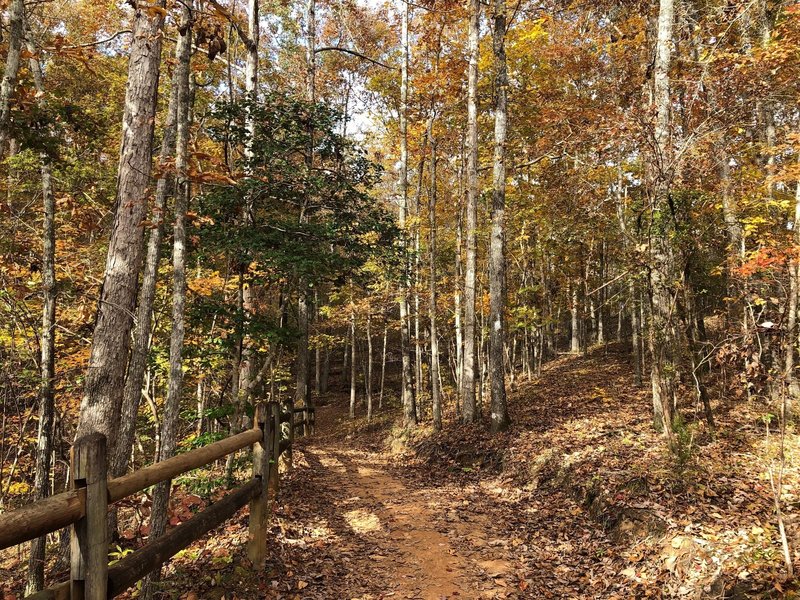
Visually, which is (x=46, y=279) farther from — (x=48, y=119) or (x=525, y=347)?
(x=525, y=347)

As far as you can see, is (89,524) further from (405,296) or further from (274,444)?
(405,296)

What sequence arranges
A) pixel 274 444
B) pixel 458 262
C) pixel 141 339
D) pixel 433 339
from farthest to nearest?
1. pixel 458 262
2. pixel 433 339
3. pixel 141 339
4. pixel 274 444

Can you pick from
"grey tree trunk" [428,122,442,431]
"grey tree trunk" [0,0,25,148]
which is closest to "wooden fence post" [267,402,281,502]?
"grey tree trunk" [0,0,25,148]

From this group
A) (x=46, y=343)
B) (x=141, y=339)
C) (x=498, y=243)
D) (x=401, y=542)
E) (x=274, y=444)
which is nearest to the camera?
(x=274, y=444)

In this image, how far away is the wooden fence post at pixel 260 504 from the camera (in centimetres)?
522

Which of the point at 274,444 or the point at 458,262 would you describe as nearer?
the point at 274,444

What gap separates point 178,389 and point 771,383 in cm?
1122

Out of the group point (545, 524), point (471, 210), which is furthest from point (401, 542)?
point (471, 210)

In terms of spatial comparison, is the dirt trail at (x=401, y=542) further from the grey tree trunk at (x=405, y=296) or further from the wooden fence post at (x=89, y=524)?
the grey tree trunk at (x=405, y=296)

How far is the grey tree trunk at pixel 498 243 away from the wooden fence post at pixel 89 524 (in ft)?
31.7

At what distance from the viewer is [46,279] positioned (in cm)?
839

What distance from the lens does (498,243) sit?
460 inches

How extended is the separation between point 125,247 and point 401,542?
530 cm

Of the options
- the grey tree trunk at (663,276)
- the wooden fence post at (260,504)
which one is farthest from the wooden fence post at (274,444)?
the grey tree trunk at (663,276)
